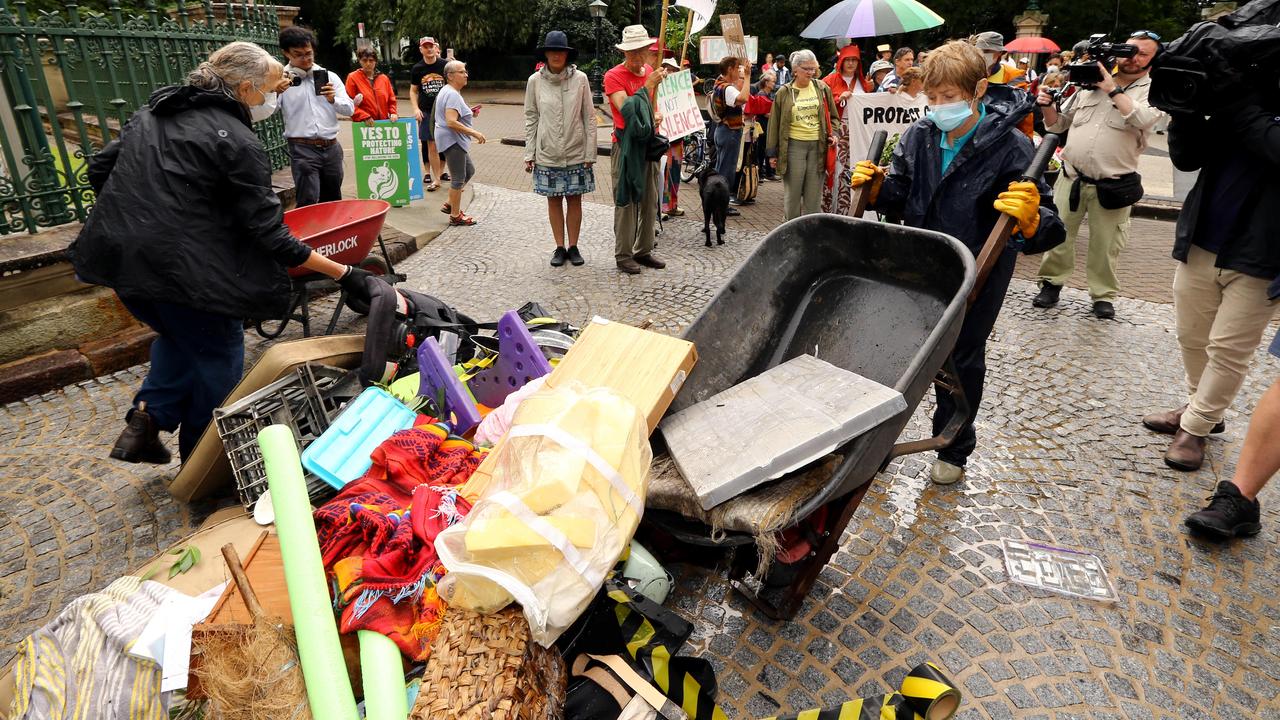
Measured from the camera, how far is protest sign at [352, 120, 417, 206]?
295 inches

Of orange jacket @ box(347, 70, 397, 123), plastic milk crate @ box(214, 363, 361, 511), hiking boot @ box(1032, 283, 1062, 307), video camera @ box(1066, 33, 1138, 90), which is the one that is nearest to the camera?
plastic milk crate @ box(214, 363, 361, 511)

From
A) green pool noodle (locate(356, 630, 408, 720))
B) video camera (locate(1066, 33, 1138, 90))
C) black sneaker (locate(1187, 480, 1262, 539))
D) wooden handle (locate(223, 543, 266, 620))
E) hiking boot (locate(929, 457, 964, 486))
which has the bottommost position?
hiking boot (locate(929, 457, 964, 486))

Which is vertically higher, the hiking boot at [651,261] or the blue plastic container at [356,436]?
the blue plastic container at [356,436]

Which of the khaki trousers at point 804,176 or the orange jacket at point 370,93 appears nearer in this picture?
the khaki trousers at point 804,176

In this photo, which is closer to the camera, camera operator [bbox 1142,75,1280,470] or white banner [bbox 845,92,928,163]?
camera operator [bbox 1142,75,1280,470]

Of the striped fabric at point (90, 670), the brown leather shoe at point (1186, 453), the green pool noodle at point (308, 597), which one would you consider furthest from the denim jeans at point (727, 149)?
the striped fabric at point (90, 670)

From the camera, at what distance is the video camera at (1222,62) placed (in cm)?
284

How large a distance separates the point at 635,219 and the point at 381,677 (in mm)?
5445

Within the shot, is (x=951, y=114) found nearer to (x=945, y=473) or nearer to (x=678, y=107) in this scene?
(x=945, y=473)

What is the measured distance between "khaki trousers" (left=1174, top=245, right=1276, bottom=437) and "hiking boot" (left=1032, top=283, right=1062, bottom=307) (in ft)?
7.16

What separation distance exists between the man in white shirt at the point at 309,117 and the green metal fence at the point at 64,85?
922mm

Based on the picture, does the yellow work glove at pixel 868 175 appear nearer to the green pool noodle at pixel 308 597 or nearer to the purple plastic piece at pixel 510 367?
the purple plastic piece at pixel 510 367

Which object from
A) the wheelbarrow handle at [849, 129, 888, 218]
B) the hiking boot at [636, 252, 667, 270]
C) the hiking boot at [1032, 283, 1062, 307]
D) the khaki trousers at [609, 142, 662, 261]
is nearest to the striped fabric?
the wheelbarrow handle at [849, 129, 888, 218]

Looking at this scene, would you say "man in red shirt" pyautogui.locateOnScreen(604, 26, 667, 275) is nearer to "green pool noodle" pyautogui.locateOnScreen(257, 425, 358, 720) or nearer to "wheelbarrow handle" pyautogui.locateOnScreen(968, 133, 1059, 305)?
Answer: "wheelbarrow handle" pyautogui.locateOnScreen(968, 133, 1059, 305)
